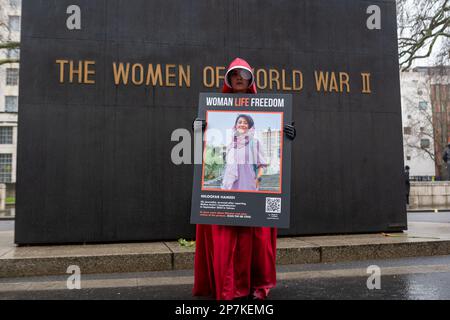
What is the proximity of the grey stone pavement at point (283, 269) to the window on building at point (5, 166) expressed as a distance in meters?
48.9

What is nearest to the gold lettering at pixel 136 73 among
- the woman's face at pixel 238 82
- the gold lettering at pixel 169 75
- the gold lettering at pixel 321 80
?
the gold lettering at pixel 169 75

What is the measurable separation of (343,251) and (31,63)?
221 inches

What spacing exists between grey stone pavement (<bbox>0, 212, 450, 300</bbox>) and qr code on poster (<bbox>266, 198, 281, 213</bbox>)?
0.93 metres

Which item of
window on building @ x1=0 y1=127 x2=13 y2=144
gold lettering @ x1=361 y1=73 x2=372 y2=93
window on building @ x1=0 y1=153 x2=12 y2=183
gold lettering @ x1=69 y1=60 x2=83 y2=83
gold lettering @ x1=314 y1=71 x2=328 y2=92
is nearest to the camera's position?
gold lettering @ x1=69 y1=60 x2=83 y2=83

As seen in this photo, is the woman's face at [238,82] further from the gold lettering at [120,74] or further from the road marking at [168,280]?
the gold lettering at [120,74]

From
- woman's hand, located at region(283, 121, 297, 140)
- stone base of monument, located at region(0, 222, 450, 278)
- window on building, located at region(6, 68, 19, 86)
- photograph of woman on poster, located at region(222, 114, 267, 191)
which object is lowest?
stone base of monument, located at region(0, 222, 450, 278)

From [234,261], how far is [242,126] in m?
1.30

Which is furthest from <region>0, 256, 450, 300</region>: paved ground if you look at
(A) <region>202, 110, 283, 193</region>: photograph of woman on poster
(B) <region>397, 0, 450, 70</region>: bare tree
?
(B) <region>397, 0, 450, 70</region>: bare tree

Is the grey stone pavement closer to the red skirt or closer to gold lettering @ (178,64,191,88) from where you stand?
the red skirt

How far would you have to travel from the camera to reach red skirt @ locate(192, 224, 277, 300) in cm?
426

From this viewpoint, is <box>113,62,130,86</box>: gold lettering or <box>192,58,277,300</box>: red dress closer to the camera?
<box>192,58,277,300</box>: red dress

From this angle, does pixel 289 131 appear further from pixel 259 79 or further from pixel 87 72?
pixel 87 72

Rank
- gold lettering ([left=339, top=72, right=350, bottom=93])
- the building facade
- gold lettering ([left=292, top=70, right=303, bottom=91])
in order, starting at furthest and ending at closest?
the building facade, gold lettering ([left=339, top=72, right=350, bottom=93]), gold lettering ([left=292, top=70, right=303, bottom=91])
